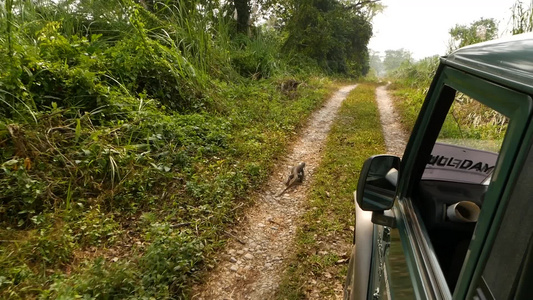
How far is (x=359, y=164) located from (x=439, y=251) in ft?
13.7

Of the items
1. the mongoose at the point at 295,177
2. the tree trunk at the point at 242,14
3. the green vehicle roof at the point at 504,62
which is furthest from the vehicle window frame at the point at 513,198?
the tree trunk at the point at 242,14

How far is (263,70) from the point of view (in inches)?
405

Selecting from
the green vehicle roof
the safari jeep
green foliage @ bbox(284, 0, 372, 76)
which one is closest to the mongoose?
the safari jeep

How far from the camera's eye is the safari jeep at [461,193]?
25.6 inches

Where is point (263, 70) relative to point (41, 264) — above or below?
above

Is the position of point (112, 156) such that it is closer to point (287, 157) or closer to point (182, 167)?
point (182, 167)

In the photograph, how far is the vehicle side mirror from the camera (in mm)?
1339

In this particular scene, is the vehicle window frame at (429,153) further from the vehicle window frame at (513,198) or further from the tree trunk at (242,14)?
the tree trunk at (242,14)

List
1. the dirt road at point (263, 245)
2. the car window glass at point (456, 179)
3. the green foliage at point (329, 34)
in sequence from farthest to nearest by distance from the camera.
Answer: the green foliage at point (329, 34), the dirt road at point (263, 245), the car window glass at point (456, 179)

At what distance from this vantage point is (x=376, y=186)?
4.51 ft

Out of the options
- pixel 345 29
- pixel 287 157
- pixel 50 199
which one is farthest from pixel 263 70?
pixel 345 29

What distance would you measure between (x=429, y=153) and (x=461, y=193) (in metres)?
0.25

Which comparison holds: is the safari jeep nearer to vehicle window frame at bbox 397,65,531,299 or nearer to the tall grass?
vehicle window frame at bbox 397,65,531,299

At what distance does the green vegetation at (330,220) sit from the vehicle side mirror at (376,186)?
1.75 m
